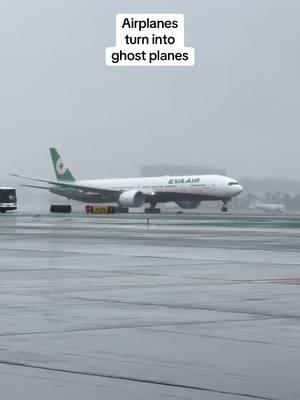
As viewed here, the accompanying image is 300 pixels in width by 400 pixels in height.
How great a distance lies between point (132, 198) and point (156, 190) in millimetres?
3685

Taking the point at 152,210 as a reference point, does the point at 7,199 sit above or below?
above

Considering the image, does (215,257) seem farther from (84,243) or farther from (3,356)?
(3,356)

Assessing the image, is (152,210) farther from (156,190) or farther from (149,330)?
(149,330)

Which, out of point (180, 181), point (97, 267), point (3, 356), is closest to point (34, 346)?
point (3, 356)

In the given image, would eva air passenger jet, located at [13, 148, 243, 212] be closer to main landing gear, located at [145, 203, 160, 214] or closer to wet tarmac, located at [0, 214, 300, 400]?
main landing gear, located at [145, 203, 160, 214]

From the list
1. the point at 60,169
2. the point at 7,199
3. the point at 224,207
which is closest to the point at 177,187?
the point at 224,207

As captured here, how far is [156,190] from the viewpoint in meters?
129

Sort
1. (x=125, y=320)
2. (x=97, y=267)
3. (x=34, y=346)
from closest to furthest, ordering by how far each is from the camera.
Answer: (x=34, y=346)
(x=125, y=320)
(x=97, y=267)

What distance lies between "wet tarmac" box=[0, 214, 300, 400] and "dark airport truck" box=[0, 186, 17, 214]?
313ft

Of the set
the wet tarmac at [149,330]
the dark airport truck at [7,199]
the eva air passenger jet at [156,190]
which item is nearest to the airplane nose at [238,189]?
the eva air passenger jet at [156,190]

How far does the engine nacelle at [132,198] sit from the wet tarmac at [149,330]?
3909 inches

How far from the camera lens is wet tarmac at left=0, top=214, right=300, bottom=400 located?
9586mm

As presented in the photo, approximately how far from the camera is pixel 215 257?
103ft

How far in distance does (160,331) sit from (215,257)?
18217mm
